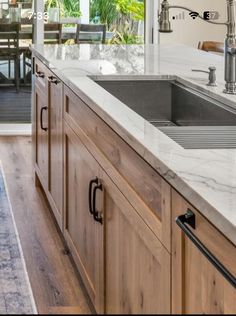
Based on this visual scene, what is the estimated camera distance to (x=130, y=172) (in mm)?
2002

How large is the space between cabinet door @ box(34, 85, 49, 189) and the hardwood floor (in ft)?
0.67

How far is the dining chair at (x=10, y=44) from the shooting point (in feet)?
21.6

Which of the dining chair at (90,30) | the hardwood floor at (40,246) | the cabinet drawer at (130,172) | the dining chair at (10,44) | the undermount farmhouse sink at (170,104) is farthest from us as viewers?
the dining chair at (90,30)

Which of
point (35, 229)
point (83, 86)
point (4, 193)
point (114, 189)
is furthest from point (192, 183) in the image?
point (4, 193)

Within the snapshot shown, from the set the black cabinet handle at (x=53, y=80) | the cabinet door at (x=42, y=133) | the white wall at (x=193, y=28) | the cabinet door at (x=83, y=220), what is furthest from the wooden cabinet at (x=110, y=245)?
the white wall at (x=193, y=28)

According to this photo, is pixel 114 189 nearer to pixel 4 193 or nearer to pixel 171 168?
pixel 171 168

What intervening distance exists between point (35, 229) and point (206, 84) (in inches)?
59.5

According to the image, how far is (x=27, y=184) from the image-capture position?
4.93 meters

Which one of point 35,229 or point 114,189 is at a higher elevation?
point 114,189

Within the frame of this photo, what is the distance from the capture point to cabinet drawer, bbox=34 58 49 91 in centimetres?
412

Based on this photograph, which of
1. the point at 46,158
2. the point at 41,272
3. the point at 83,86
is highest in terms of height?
the point at 83,86

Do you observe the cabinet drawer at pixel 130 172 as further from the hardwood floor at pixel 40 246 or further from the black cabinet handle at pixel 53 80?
the black cabinet handle at pixel 53 80

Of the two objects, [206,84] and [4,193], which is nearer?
[206,84]

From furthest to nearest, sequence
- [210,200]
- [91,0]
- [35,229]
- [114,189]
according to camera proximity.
A: 1. [91,0]
2. [35,229]
3. [114,189]
4. [210,200]
